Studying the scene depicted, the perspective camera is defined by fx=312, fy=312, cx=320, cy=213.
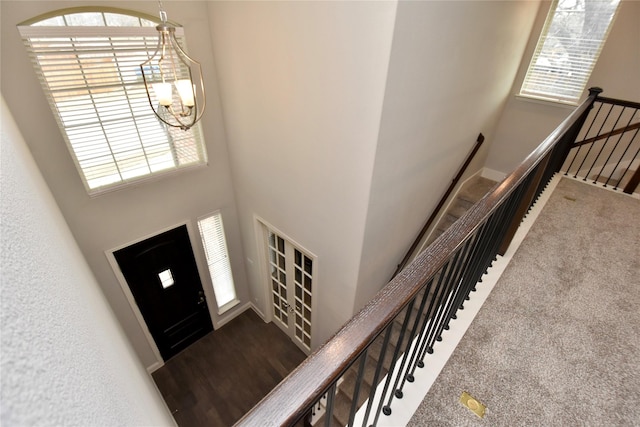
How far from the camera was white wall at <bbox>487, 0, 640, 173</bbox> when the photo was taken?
4105 mm

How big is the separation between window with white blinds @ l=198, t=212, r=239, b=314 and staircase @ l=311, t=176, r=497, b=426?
240 centimetres

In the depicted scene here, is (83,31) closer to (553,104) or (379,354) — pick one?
(379,354)

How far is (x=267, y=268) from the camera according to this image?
15.7ft

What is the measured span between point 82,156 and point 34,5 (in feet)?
4.18

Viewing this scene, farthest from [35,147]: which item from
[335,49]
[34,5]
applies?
[335,49]

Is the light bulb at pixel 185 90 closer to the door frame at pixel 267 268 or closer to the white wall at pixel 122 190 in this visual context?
the white wall at pixel 122 190

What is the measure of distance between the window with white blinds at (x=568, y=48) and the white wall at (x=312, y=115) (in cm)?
409

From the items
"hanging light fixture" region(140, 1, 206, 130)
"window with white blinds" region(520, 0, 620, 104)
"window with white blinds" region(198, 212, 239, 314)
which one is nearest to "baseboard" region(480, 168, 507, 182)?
"window with white blinds" region(520, 0, 620, 104)

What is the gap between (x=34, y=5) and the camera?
2539 mm

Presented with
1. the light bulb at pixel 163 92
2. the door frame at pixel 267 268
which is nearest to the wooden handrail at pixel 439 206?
→ the door frame at pixel 267 268

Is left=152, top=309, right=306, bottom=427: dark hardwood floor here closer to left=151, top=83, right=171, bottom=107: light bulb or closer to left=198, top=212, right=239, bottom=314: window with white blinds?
left=198, top=212, right=239, bottom=314: window with white blinds

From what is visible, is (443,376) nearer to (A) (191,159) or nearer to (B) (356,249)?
(B) (356,249)

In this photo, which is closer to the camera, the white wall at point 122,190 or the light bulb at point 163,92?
the light bulb at point 163,92

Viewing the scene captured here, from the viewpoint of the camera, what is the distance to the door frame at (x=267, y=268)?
381 centimetres
